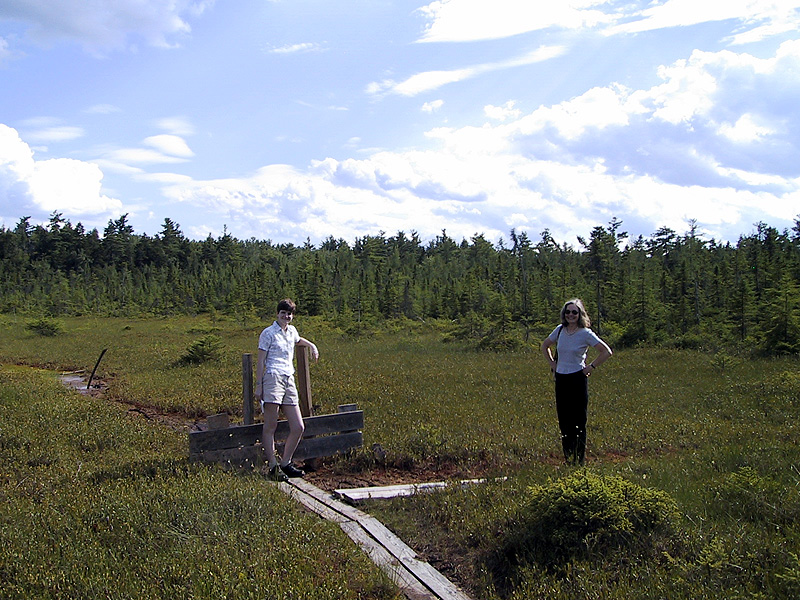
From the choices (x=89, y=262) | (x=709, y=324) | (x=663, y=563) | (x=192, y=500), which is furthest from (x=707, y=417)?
(x=89, y=262)

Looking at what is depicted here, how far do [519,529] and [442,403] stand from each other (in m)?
7.47

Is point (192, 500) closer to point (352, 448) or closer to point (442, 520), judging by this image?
point (442, 520)

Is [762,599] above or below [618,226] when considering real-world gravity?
below

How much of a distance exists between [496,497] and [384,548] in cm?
147

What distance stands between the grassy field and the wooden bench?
342mm

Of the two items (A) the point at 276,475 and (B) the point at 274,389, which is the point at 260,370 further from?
(A) the point at 276,475

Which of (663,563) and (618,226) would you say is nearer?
(663,563)


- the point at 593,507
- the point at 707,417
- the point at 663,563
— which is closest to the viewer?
the point at 663,563

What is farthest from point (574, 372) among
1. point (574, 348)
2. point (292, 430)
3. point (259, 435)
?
point (259, 435)

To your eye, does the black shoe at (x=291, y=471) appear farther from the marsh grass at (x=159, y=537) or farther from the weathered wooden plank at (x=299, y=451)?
the marsh grass at (x=159, y=537)

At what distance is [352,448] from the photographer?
8742 mm

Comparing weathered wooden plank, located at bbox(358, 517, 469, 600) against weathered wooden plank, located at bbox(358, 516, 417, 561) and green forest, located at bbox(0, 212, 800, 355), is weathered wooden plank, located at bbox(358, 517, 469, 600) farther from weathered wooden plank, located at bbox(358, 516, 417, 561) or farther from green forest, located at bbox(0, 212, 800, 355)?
green forest, located at bbox(0, 212, 800, 355)

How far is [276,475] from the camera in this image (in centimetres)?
769

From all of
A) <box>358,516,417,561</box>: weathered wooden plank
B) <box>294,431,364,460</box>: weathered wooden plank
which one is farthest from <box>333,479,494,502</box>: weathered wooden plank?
<box>294,431,364,460</box>: weathered wooden plank
